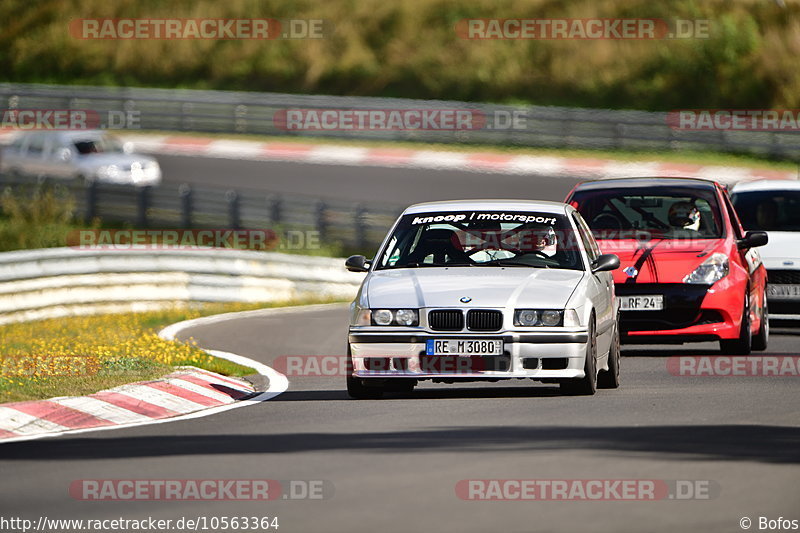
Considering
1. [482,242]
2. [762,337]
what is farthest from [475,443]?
[762,337]

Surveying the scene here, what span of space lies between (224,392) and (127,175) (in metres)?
25.7

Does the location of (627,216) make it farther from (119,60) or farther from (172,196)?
(119,60)

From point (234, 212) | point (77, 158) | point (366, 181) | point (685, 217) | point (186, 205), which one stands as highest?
point (77, 158)

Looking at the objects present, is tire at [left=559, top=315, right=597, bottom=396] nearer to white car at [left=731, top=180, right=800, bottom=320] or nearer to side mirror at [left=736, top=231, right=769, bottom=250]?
side mirror at [left=736, top=231, right=769, bottom=250]

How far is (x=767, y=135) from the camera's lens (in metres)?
39.2

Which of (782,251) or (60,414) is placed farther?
(782,251)

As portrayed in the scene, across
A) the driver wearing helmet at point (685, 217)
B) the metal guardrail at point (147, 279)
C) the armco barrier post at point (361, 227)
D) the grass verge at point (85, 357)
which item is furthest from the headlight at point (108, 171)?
the driver wearing helmet at point (685, 217)

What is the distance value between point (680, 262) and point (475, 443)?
244 inches

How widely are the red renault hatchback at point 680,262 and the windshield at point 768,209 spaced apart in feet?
7.15

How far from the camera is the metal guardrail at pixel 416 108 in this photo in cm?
3950

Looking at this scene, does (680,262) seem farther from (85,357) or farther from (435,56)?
(435,56)

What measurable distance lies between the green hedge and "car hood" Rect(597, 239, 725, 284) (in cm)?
2968

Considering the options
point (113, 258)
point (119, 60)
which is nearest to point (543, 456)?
point (113, 258)

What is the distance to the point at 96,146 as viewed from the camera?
129 feet
